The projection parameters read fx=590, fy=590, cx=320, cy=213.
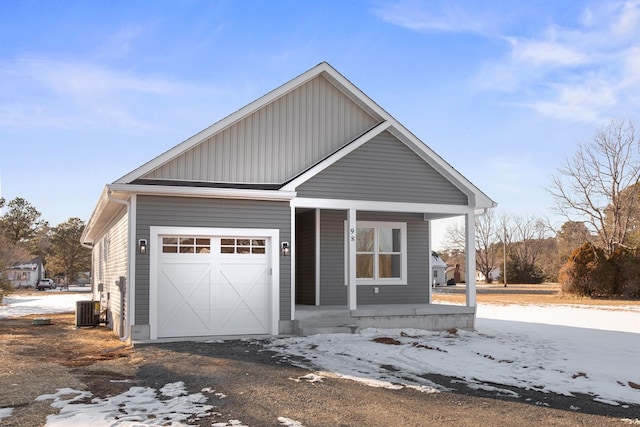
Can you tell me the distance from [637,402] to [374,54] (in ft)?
34.7

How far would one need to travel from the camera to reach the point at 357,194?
1378 cm

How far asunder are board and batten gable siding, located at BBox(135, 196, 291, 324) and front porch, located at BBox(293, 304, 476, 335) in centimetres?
54

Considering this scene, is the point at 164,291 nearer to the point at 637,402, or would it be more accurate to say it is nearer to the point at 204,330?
the point at 204,330

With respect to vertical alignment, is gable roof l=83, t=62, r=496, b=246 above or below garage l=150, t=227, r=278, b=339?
above

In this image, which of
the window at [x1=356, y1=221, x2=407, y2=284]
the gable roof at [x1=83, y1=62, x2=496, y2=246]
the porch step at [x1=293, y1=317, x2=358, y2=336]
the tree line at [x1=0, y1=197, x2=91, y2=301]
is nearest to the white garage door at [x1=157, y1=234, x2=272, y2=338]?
the porch step at [x1=293, y1=317, x2=358, y2=336]

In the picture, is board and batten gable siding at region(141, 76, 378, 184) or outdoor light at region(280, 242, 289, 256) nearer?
outdoor light at region(280, 242, 289, 256)

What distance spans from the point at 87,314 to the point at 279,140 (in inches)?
306

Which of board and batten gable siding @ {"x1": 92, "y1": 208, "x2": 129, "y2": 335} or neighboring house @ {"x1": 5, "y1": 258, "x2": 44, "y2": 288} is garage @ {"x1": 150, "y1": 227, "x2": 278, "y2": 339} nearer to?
board and batten gable siding @ {"x1": 92, "y1": 208, "x2": 129, "y2": 335}

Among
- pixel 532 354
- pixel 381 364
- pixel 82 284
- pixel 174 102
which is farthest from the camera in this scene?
pixel 82 284

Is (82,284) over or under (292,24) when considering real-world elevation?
under

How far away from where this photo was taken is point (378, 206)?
14.0m

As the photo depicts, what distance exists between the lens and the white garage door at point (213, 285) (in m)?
12.3

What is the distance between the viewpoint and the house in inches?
483

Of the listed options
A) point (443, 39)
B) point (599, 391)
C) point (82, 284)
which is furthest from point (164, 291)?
point (82, 284)
